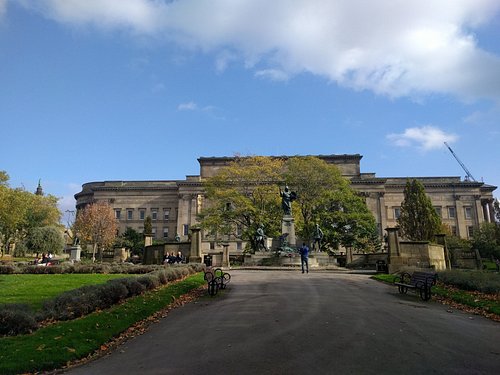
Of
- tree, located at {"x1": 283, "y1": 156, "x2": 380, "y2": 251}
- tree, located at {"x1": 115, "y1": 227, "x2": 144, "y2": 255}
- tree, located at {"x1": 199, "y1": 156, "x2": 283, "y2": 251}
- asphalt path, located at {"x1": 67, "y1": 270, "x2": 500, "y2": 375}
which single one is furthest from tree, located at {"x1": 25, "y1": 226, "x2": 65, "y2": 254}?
A: asphalt path, located at {"x1": 67, "y1": 270, "x2": 500, "y2": 375}

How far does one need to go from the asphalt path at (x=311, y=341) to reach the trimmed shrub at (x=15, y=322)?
92.8 inches

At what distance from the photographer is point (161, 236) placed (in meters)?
104

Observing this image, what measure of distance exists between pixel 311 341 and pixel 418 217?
49934 millimetres

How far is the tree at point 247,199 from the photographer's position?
5088 centimetres

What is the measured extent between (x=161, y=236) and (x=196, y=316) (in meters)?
95.3

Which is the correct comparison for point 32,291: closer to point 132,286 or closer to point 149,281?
point 132,286

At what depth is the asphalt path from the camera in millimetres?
7141

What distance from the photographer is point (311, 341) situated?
845cm

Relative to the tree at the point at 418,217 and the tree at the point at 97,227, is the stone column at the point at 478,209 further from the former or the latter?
the tree at the point at 97,227

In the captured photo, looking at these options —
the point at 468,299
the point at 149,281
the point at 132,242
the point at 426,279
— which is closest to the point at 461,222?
the point at 132,242

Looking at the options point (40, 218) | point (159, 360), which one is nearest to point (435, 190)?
point (40, 218)

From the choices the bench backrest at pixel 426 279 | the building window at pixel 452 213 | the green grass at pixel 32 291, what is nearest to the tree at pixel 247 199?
the green grass at pixel 32 291

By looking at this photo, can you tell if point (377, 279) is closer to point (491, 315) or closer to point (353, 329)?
point (491, 315)

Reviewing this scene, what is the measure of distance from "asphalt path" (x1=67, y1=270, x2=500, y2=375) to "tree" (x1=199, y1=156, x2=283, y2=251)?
37.1 metres
